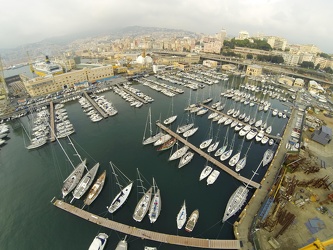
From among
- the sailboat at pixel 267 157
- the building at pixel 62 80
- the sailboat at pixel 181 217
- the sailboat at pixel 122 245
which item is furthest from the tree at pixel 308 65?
the sailboat at pixel 122 245

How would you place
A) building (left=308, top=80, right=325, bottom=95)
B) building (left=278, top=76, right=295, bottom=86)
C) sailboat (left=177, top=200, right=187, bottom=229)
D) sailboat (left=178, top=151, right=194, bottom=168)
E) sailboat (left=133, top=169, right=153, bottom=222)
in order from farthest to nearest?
building (left=278, top=76, right=295, bottom=86)
building (left=308, top=80, right=325, bottom=95)
sailboat (left=178, top=151, right=194, bottom=168)
sailboat (left=133, top=169, right=153, bottom=222)
sailboat (left=177, top=200, right=187, bottom=229)

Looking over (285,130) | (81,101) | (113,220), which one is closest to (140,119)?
(81,101)

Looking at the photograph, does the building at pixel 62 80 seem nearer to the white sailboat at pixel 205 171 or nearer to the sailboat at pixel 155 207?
the sailboat at pixel 155 207

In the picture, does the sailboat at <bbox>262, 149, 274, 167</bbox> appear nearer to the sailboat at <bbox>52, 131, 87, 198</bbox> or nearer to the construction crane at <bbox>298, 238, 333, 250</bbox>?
the construction crane at <bbox>298, 238, 333, 250</bbox>

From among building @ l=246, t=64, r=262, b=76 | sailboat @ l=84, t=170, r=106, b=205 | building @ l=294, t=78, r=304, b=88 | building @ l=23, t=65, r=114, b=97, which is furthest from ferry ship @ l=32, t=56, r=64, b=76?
building @ l=294, t=78, r=304, b=88

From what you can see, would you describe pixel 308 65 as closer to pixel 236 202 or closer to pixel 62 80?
pixel 236 202

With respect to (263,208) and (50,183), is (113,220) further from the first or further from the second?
(263,208)

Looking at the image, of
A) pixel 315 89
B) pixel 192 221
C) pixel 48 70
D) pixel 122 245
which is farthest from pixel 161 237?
pixel 315 89
